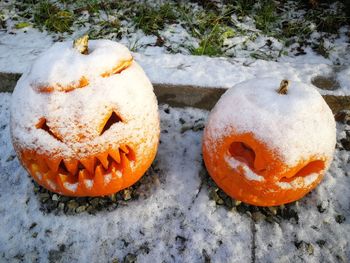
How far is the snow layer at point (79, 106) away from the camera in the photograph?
1909 millimetres

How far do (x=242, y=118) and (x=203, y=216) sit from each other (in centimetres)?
82

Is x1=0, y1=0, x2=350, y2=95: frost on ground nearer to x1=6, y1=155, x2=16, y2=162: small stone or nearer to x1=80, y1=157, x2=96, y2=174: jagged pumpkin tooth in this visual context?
x1=6, y1=155, x2=16, y2=162: small stone

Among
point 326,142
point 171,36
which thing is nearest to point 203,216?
point 326,142

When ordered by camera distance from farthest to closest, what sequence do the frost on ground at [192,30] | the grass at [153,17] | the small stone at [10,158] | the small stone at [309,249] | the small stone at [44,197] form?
1. the grass at [153,17]
2. the frost on ground at [192,30]
3. the small stone at [10,158]
4. the small stone at [44,197]
5. the small stone at [309,249]

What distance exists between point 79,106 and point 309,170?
1529mm

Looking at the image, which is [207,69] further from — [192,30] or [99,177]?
[99,177]

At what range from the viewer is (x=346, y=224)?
2354 mm

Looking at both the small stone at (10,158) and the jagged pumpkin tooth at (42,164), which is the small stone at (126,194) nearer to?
the jagged pumpkin tooth at (42,164)

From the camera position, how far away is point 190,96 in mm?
3049

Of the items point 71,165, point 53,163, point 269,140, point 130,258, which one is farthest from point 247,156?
point 53,163

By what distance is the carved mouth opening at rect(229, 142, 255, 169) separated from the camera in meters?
2.14

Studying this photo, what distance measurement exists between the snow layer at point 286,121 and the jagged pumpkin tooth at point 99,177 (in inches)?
32.4

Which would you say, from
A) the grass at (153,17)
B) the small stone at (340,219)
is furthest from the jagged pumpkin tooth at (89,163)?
the grass at (153,17)

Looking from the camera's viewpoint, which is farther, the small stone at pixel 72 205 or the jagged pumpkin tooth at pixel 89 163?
the small stone at pixel 72 205
